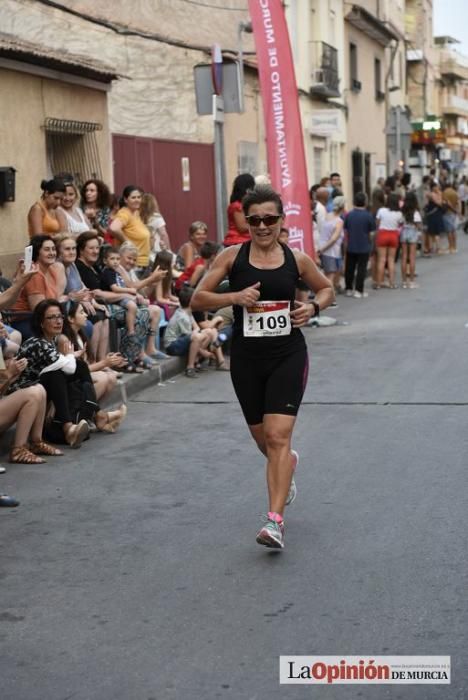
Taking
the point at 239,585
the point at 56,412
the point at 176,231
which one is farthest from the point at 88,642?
the point at 176,231

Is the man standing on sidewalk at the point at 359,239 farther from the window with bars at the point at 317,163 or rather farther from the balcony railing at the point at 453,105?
the balcony railing at the point at 453,105

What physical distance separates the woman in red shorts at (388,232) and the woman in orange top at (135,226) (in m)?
8.81

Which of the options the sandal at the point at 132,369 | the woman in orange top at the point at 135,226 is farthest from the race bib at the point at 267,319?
the woman in orange top at the point at 135,226

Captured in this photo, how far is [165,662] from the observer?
4.87 m

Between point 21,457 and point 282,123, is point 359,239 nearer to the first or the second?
point 282,123

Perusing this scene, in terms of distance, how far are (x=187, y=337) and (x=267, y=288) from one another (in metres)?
6.51

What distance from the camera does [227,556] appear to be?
6.41 m

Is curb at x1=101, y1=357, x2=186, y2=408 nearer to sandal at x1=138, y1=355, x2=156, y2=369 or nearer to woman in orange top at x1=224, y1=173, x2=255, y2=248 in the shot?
sandal at x1=138, y1=355, x2=156, y2=369

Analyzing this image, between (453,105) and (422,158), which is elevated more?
(453,105)

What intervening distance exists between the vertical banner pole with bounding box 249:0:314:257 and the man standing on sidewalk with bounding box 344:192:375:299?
4.61 m

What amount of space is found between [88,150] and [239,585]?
438 inches

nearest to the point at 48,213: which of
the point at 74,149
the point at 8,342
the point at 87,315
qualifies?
A: the point at 87,315

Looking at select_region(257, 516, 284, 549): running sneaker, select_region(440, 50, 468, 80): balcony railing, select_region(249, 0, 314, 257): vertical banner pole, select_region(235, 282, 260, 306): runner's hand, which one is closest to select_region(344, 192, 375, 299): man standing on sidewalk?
select_region(249, 0, 314, 257): vertical banner pole

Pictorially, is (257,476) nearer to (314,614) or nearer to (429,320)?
(314,614)
